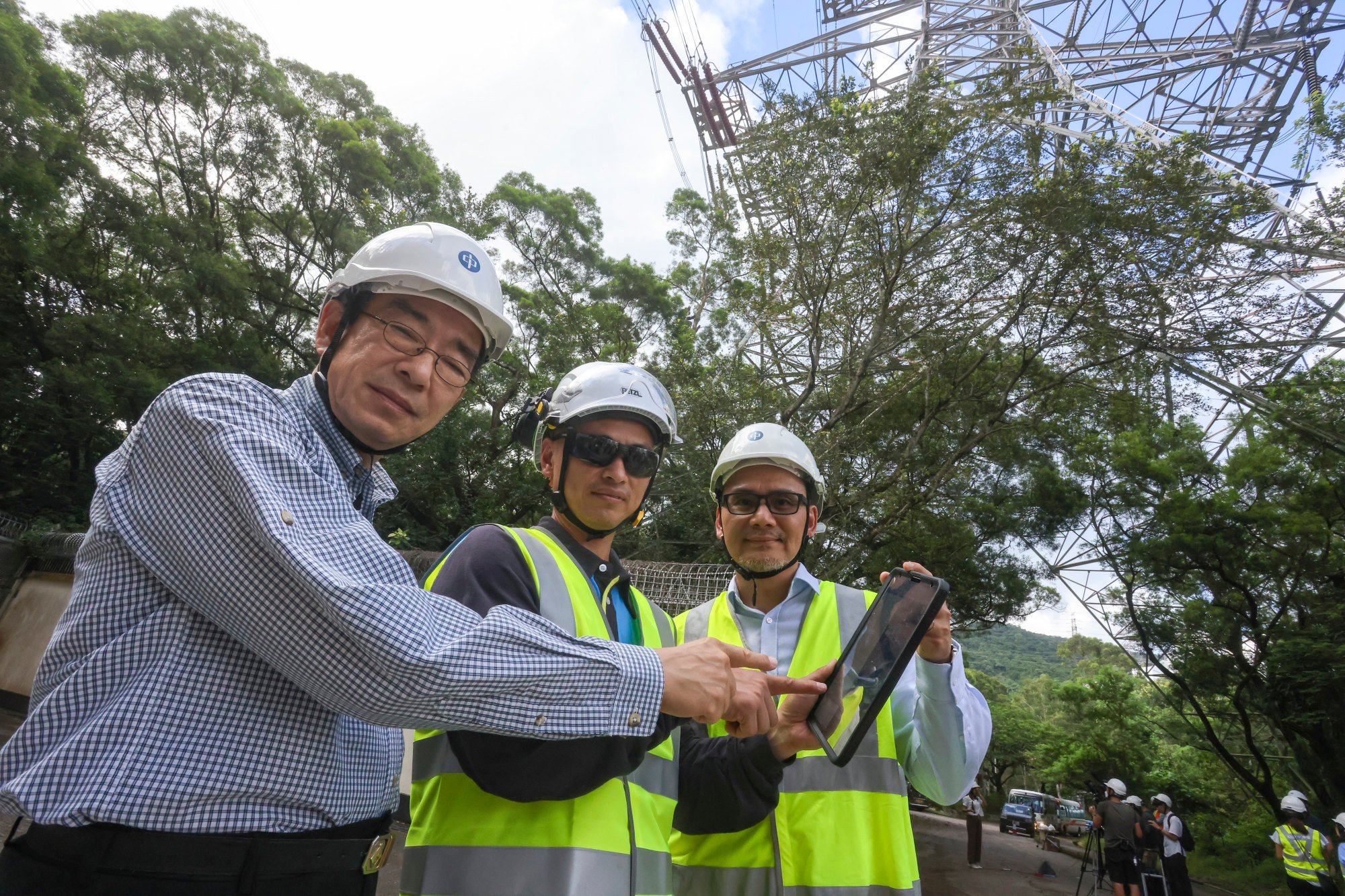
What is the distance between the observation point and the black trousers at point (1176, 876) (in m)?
10.2

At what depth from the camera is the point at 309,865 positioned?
1.17m

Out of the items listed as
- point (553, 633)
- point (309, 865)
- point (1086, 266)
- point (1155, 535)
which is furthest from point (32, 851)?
point (1155, 535)

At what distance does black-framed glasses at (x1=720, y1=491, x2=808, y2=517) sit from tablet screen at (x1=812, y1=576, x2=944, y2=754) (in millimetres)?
823

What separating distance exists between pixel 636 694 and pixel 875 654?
22.4 inches

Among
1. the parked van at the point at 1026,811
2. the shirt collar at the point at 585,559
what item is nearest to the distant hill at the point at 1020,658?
the parked van at the point at 1026,811

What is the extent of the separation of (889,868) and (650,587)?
5092mm

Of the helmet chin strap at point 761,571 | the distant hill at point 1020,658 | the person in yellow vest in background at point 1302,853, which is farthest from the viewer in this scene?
the distant hill at point 1020,658

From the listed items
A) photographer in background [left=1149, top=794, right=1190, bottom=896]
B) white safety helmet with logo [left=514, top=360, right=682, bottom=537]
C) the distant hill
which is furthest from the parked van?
the distant hill

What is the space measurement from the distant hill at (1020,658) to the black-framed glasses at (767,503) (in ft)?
271

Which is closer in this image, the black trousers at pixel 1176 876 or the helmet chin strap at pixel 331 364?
the helmet chin strap at pixel 331 364

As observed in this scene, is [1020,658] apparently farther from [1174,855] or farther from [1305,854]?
[1305,854]

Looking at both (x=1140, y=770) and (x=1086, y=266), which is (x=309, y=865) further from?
(x=1140, y=770)

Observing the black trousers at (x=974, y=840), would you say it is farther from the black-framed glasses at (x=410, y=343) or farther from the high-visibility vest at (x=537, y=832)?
the black-framed glasses at (x=410, y=343)

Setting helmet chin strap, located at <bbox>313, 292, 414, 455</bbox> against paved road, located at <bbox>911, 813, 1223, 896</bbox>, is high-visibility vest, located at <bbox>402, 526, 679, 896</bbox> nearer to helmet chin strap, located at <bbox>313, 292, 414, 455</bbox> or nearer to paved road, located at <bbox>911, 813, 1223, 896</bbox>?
helmet chin strap, located at <bbox>313, 292, 414, 455</bbox>
